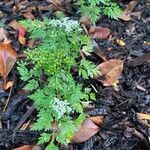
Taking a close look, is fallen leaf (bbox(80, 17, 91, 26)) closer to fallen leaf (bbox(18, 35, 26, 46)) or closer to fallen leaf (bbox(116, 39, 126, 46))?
fallen leaf (bbox(116, 39, 126, 46))

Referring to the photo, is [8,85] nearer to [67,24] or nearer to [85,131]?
[85,131]

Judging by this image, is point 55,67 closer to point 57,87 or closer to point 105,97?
point 57,87

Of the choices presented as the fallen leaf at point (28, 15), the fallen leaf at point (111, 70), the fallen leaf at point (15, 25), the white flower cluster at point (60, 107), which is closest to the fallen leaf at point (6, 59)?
the fallen leaf at point (15, 25)

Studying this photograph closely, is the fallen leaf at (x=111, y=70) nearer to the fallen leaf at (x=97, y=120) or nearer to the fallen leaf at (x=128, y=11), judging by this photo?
the fallen leaf at (x=97, y=120)

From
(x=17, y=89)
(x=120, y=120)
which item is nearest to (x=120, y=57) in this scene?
(x=120, y=120)

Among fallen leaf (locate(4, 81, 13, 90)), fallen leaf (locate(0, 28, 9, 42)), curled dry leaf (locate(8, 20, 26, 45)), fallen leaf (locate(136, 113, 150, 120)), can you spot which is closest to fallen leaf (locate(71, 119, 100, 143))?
fallen leaf (locate(136, 113, 150, 120))
